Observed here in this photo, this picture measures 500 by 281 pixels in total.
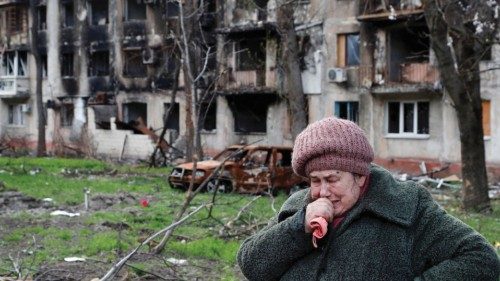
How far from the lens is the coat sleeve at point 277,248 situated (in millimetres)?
2768

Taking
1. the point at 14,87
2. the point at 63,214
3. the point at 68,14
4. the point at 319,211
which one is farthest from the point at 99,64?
the point at 319,211

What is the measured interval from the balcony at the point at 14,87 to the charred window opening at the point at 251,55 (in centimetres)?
1632

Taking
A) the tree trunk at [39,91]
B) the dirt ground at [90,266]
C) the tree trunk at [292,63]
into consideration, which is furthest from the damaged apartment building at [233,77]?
the dirt ground at [90,266]

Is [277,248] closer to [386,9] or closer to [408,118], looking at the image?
[386,9]

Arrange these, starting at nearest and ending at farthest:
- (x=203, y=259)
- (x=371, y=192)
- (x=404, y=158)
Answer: (x=371, y=192) < (x=203, y=259) < (x=404, y=158)

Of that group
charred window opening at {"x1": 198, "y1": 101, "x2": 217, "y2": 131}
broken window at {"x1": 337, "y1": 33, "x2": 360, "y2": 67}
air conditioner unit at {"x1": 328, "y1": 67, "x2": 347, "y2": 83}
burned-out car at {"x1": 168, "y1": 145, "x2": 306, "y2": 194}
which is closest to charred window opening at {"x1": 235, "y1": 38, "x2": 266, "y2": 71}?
charred window opening at {"x1": 198, "y1": 101, "x2": 217, "y2": 131}

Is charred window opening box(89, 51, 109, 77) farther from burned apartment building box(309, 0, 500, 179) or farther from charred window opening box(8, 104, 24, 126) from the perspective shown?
burned apartment building box(309, 0, 500, 179)

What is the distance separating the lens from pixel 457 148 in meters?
27.3

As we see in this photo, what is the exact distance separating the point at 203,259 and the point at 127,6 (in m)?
31.5

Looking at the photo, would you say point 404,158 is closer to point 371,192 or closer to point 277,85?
point 277,85

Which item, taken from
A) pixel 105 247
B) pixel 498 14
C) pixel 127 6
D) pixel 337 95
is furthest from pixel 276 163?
pixel 127 6

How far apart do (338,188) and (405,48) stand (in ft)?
91.1

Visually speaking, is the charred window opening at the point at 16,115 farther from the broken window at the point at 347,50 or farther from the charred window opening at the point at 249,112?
the broken window at the point at 347,50

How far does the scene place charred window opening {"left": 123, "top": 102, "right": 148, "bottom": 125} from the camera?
39344mm
